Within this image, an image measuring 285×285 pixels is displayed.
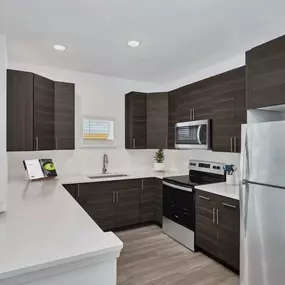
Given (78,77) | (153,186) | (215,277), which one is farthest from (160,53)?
(215,277)

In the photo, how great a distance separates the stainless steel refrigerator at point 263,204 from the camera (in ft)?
5.97

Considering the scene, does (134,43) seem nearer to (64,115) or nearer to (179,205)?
(64,115)

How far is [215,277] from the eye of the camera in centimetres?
245

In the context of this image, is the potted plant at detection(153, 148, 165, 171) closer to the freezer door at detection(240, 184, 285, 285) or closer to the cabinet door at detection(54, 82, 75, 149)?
the cabinet door at detection(54, 82, 75, 149)

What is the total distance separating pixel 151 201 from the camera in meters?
3.88

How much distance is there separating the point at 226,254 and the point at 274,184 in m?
1.15

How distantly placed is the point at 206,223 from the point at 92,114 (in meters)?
2.53

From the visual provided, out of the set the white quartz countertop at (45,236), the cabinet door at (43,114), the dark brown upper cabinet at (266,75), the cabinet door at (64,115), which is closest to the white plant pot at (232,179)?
the dark brown upper cabinet at (266,75)

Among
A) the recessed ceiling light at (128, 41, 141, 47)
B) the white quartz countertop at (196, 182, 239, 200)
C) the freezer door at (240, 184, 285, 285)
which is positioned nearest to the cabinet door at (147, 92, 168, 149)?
the white quartz countertop at (196, 182, 239, 200)

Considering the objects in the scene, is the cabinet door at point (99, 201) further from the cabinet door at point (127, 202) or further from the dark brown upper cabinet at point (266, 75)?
the dark brown upper cabinet at point (266, 75)

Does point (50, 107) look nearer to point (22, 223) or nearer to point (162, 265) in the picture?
point (22, 223)

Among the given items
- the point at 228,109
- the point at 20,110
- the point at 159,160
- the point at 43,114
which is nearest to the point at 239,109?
the point at 228,109

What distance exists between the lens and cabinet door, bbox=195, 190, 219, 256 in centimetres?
270

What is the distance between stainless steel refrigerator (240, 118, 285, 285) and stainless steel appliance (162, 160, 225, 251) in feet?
3.09
